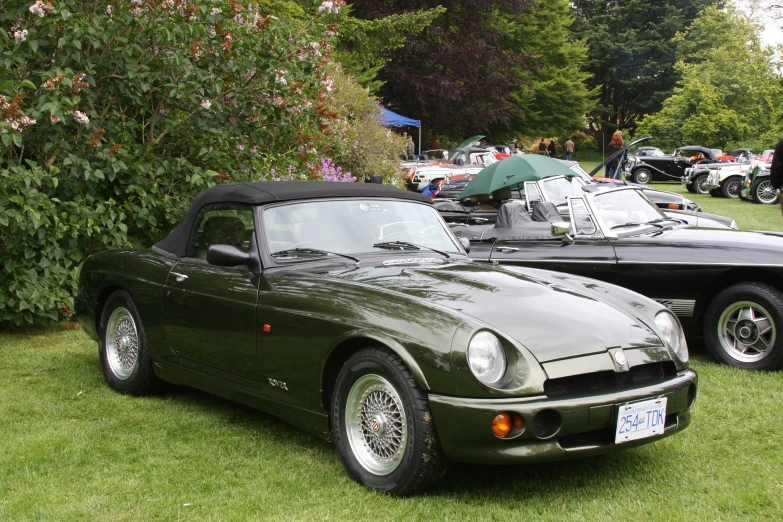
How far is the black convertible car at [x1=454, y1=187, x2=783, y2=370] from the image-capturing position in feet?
20.6

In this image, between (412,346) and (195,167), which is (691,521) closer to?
(412,346)

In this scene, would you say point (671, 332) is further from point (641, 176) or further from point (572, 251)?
point (641, 176)

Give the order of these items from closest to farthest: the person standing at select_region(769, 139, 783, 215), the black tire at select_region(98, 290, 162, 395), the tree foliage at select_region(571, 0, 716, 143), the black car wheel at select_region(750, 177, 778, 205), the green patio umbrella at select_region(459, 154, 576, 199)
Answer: the black tire at select_region(98, 290, 162, 395), the person standing at select_region(769, 139, 783, 215), the green patio umbrella at select_region(459, 154, 576, 199), the black car wheel at select_region(750, 177, 778, 205), the tree foliage at select_region(571, 0, 716, 143)

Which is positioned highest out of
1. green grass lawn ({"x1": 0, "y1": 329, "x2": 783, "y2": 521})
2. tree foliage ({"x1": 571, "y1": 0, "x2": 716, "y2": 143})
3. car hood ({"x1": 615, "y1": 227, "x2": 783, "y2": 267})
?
tree foliage ({"x1": 571, "y1": 0, "x2": 716, "y2": 143})

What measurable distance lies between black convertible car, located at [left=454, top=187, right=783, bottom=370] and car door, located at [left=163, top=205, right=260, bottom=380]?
10.5 ft

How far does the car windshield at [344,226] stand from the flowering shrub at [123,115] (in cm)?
304

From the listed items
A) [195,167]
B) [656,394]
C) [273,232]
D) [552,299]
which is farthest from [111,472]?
[195,167]

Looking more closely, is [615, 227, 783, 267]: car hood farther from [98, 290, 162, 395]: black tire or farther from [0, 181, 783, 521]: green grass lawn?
[98, 290, 162, 395]: black tire

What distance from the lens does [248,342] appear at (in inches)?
183

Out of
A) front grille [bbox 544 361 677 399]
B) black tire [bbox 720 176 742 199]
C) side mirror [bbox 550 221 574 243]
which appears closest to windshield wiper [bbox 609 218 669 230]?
side mirror [bbox 550 221 574 243]

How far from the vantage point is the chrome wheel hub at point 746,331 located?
6238 millimetres

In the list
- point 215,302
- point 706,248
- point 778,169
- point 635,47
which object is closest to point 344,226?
point 215,302

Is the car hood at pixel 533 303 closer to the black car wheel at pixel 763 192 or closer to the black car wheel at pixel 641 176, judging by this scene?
the black car wheel at pixel 763 192

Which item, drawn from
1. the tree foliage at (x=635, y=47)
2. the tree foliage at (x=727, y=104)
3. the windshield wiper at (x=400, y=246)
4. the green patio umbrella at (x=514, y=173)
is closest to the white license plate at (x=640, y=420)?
the windshield wiper at (x=400, y=246)
